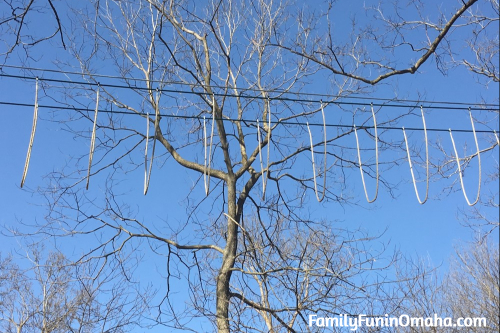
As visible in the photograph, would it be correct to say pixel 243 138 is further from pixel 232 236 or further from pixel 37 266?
pixel 37 266

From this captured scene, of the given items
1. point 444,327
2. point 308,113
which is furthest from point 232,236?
point 444,327

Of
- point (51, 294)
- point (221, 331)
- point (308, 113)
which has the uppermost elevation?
point (308, 113)

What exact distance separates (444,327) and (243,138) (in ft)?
23.1

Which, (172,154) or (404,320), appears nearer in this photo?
(172,154)

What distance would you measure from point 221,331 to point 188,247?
3.63 ft

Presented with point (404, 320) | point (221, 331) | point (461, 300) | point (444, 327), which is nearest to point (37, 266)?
point (221, 331)

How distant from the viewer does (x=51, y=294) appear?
13.1m

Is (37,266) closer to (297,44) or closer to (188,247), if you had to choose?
(188,247)

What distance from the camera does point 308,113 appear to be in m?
7.69

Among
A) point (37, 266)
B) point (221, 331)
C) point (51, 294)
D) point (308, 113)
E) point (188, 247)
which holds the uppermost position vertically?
point (308, 113)

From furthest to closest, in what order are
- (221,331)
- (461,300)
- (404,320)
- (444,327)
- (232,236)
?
(461,300) → (444,327) → (404,320) → (232,236) → (221,331)

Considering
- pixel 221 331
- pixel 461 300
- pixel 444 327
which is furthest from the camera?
pixel 461 300

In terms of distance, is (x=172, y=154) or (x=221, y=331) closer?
(x=221, y=331)

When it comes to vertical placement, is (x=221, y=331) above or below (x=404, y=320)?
below
